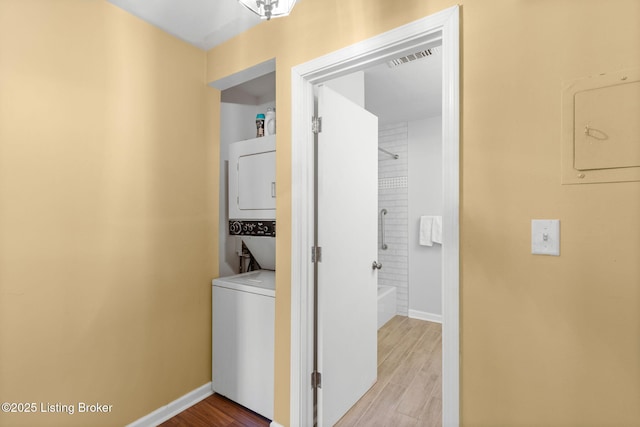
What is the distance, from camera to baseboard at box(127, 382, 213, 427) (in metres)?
1.76

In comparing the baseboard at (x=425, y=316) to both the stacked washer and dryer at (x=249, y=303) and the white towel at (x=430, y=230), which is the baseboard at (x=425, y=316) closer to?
the white towel at (x=430, y=230)

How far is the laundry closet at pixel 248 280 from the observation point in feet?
6.09

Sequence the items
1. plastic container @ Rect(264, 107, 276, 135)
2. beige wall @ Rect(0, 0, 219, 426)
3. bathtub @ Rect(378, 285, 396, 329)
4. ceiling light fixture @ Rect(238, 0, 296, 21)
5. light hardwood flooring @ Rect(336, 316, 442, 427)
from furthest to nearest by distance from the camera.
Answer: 1. bathtub @ Rect(378, 285, 396, 329)
2. plastic container @ Rect(264, 107, 276, 135)
3. light hardwood flooring @ Rect(336, 316, 442, 427)
4. beige wall @ Rect(0, 0, 219, 426)
5. ceiling light fixture @ Rect(238, 0, 296, 21)

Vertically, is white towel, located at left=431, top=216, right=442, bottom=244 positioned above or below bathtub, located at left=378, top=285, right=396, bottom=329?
above

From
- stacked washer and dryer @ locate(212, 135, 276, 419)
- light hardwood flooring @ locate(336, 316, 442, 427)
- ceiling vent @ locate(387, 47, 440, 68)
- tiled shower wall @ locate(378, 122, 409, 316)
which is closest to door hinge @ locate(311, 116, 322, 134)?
stacked washer and dryer @ locate(212, 135, 276, 419)

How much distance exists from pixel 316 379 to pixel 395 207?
Result: 2722mm

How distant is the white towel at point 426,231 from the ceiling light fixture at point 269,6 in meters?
3.07

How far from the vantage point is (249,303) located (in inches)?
75.3

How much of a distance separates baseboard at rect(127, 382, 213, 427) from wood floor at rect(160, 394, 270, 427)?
0.09 feet

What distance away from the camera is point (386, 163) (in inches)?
161

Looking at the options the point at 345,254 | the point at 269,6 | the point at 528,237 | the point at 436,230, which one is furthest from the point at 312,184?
the point at 436,230

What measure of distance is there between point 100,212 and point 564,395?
2184mm

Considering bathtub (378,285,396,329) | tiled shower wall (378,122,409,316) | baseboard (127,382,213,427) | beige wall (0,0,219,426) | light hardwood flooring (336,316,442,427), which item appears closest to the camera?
beige wall (0,0,219,426)

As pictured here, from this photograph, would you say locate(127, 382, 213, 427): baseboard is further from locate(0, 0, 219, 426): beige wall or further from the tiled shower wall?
the tiled shower wall
